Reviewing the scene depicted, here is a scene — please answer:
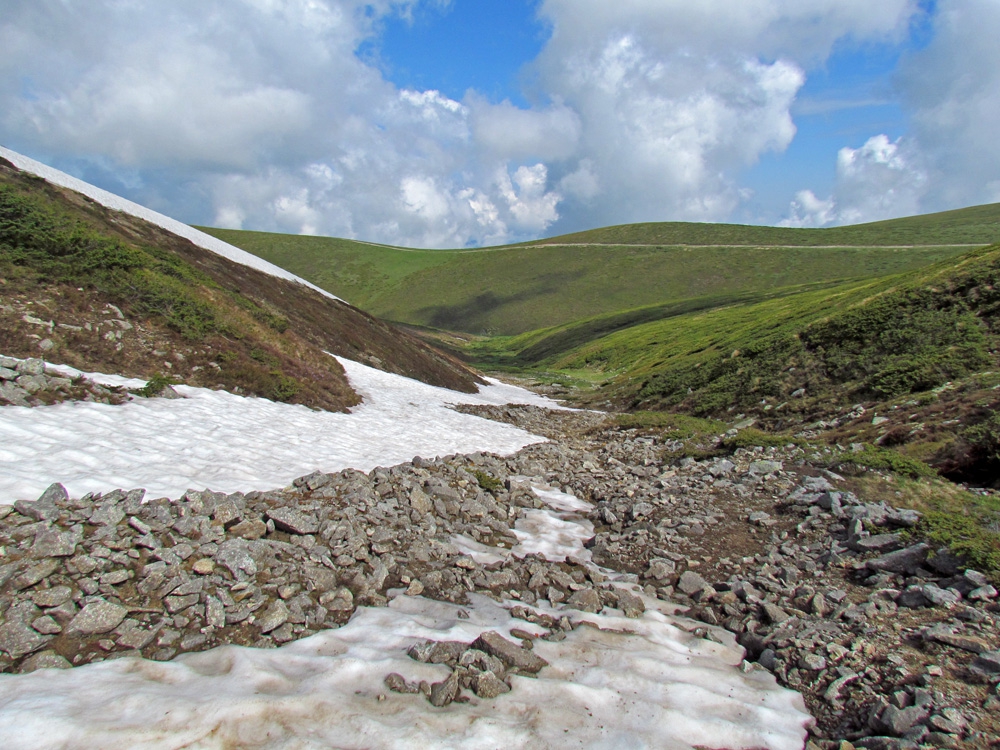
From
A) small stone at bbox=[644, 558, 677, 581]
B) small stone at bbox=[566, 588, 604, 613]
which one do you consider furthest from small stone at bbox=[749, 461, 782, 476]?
small stone at bbox=[566, 588, 604, 613]

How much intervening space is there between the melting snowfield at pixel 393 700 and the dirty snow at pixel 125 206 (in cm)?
3522

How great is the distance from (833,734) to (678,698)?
1413 millimetres

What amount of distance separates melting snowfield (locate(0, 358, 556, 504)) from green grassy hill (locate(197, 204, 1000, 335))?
127 metres

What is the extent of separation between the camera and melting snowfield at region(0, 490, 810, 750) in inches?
151

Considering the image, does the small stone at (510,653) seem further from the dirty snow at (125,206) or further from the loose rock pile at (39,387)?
the dirty snow at (125,206)


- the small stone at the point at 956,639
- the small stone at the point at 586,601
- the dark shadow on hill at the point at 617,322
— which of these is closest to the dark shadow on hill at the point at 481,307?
the dark shadow on hill at the point at 617,322

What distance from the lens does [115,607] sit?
517 cm

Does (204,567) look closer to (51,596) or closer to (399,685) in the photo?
(51,596)

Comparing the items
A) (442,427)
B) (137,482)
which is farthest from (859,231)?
(137,482)

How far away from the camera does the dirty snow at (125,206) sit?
30.9 metres

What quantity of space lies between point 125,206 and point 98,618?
1611 inches

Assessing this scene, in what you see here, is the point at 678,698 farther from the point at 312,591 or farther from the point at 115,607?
the point at 115,607

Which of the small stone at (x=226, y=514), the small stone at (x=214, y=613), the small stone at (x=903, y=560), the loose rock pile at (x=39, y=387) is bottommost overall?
the small stone at (x=214, y=613)

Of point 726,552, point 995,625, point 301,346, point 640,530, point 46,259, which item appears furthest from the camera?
point 301,346
